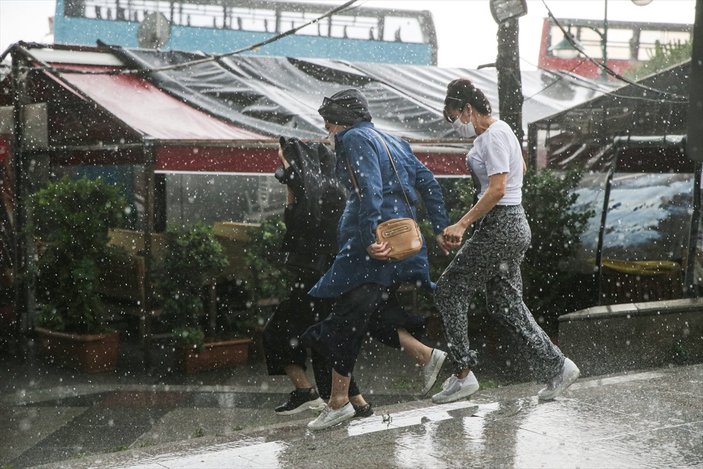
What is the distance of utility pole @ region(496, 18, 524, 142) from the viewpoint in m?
9.05

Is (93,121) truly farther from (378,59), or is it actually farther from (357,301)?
(378,59)

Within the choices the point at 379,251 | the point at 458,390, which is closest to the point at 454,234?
the point at 379,251

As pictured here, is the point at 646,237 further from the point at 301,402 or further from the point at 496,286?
the point at 301,402

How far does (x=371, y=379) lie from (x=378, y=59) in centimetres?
1392

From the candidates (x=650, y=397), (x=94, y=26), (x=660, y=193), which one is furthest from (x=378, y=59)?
(x=650, y=397)

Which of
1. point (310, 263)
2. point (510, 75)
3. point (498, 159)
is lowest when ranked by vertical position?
point (310, 263)

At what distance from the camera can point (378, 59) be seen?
2141cm

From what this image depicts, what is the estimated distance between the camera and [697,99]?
3414 mm

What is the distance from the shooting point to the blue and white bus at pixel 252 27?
21.0 m

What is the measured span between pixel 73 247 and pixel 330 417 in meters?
5.21

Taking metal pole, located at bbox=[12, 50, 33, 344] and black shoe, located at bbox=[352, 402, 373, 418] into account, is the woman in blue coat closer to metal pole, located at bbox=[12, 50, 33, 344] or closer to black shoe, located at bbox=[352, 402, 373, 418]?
black shoe, located at bbox=[352, 402, 373, 418]

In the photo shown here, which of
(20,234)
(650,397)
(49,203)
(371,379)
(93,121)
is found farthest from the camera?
(93,121)

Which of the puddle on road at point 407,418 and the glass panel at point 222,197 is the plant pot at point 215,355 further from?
the glass panel at point 222,197

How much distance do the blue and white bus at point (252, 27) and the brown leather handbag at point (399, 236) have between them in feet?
55.1
